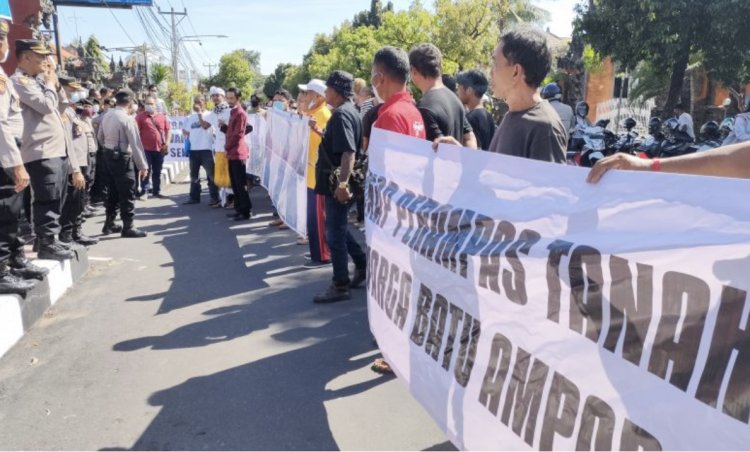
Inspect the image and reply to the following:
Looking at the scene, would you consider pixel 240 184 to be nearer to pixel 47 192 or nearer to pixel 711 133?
pixel 47 192

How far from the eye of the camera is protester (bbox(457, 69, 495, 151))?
17.8 feet

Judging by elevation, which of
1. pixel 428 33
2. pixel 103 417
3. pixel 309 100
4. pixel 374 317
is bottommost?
pixel 103 417

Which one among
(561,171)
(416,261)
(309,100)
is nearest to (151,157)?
(309,100)

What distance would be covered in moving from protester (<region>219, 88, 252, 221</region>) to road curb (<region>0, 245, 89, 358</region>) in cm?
318

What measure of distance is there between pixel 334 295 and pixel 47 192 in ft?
8.91

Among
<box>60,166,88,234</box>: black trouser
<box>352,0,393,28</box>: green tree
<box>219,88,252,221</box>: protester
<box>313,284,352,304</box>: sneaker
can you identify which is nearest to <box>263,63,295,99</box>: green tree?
<box>352,0,393,28</box>: green tree

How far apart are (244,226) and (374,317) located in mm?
5419

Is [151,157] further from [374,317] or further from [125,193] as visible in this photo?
[374,317]

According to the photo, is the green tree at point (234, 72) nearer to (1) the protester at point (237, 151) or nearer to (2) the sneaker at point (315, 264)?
(1) the protester at point (237, 151)

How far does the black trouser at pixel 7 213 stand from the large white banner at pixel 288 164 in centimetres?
267

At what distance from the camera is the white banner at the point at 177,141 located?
16.4m

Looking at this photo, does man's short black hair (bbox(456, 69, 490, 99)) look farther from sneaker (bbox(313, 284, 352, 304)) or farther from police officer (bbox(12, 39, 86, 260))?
police officer (bbox(12, 39, 86, 260))

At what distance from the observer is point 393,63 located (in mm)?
3910

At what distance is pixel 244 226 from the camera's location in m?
8.55
